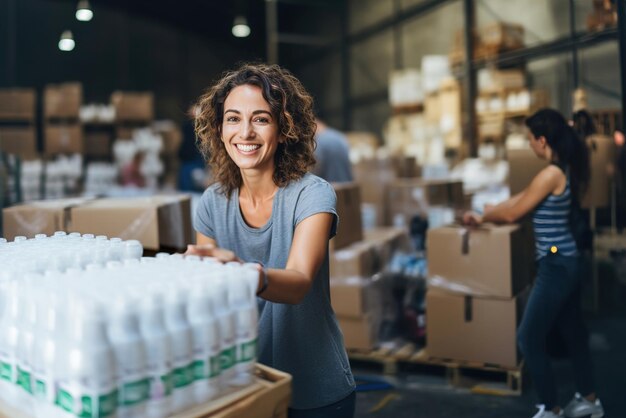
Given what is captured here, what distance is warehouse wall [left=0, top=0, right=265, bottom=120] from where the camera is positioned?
9.70 m

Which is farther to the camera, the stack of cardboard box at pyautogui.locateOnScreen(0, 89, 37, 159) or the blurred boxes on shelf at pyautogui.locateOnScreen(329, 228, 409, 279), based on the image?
the stack of cardboard box at pyautogui.locateOnScreen(0, 89, 37, 159)

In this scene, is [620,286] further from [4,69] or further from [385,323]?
[4,69]

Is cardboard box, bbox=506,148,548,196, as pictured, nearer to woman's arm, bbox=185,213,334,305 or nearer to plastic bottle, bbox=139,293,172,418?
woman's arm, bbox=185,213,334,305

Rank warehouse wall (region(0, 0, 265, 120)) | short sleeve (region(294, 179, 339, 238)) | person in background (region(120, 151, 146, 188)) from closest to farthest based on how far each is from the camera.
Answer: short sleeve (region(294, 179, 339, 238)) < person in background (region(120, 151, 146, 188)) < warehouse wall (region(0, 0, 265, 120))

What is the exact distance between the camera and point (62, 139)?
791cm

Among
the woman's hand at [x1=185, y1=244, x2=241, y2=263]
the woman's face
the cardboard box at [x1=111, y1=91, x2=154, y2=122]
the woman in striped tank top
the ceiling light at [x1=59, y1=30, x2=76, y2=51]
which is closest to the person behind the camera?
the woman's hand at [x1=185, y1=244, x2=241, y2=263]

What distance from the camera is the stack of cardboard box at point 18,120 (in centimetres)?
733

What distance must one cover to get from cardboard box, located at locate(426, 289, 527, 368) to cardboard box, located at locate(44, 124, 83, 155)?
5.25 metres

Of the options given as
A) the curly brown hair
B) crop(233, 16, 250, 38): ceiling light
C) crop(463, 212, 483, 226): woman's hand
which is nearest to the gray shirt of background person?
crop(463, 212, 483, 226): woman's hand

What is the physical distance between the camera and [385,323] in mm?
4719

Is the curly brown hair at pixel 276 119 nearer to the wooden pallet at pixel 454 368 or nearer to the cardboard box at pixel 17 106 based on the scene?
the wooden pallet at pixel 454 368

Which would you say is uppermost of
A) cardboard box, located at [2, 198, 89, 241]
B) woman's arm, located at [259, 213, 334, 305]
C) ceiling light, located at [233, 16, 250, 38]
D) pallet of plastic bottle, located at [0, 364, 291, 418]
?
ceiling light, located at [233, 16, 250, 38]

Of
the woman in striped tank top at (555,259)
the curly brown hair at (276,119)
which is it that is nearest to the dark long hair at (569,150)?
the woman in striped tank top at (555,259)

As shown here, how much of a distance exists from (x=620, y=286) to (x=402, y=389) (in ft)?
4.50
